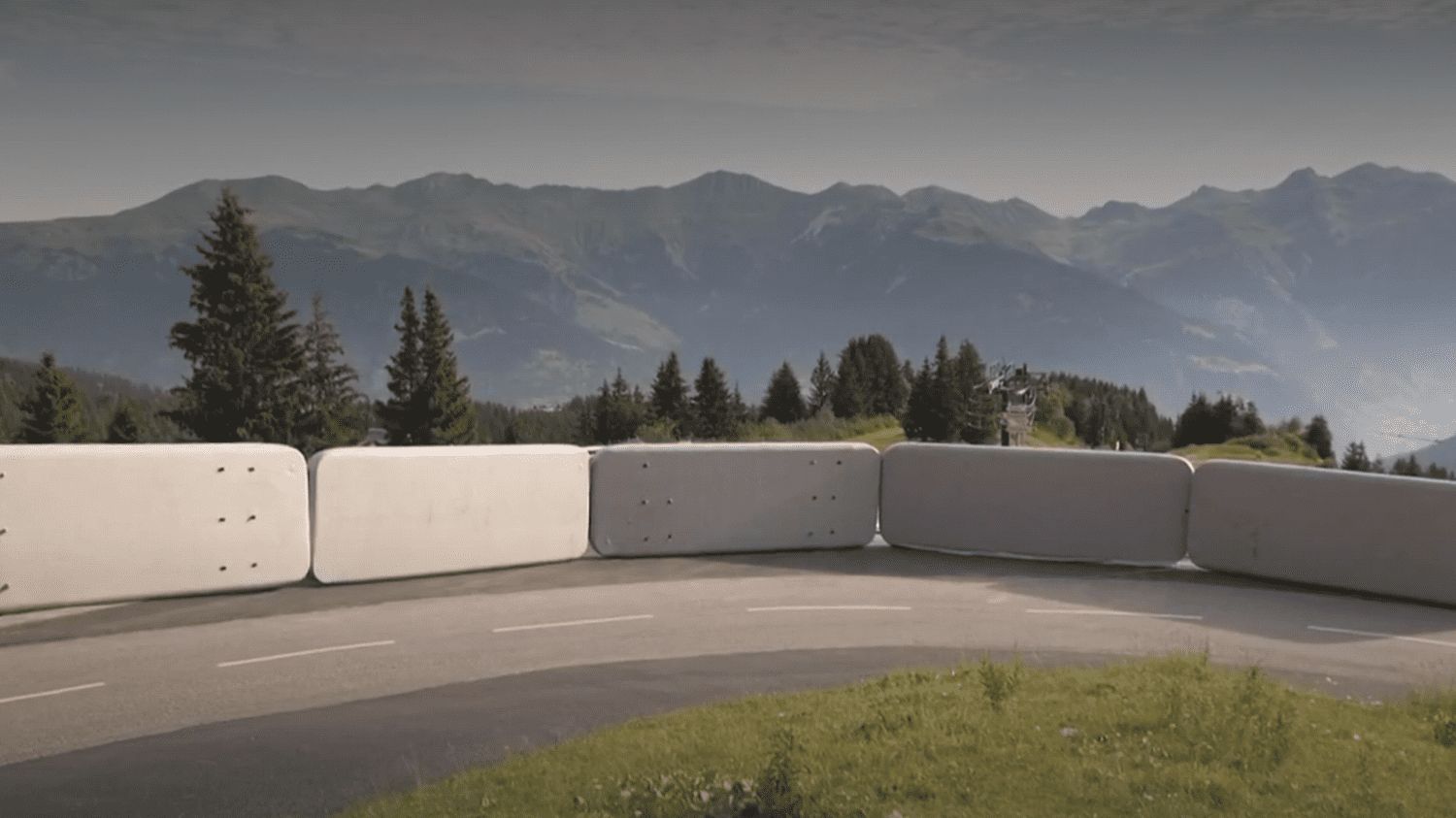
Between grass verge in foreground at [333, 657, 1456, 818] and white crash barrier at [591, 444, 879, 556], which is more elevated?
white crash barrier at [591, 444, 879, 556]

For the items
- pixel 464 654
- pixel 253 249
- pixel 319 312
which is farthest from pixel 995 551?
pixel 319 312

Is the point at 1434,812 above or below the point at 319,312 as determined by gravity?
below

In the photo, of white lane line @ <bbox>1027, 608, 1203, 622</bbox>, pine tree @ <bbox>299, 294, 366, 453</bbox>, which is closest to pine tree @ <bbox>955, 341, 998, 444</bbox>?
pine tree @ <bbox>299, 294, 366, 453</bbox>

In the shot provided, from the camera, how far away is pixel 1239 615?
12086 millimetres

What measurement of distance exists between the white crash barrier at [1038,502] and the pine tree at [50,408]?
9037 centimetres

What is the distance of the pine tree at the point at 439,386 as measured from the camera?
102m

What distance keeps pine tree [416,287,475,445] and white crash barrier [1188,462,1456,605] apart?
91.0 meters

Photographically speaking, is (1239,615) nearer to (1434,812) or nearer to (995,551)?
(995,551)

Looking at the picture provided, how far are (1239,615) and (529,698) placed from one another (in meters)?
7.17

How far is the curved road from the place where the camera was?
7566 mm

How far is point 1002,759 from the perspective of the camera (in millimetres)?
6582

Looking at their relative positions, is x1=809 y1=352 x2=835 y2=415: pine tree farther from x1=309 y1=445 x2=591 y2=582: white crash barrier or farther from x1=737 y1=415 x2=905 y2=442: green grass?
x1=309 y1=445 x2=591 y2=582: white crash barrier

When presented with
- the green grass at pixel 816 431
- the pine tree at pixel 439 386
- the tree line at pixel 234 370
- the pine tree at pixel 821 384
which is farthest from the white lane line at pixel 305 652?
the pine tree at pixel 821 384

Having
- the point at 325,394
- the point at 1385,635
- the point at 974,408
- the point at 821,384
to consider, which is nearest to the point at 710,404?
the point at 821,384
